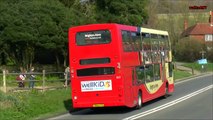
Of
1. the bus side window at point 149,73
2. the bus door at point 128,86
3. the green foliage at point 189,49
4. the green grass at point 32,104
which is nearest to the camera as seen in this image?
the green grass at point 32,104

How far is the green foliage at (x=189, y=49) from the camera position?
92500mm

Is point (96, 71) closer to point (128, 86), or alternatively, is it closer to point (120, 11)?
point (128, 86)

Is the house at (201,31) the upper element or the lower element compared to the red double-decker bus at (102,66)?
upper

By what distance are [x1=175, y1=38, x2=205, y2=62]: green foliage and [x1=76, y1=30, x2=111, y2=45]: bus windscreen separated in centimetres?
7332

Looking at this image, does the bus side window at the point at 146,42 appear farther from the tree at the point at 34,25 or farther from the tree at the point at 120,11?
the tree at the point at 120,11

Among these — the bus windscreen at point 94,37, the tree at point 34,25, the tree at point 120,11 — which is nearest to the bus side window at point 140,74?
the bus windscreen at point 94,37

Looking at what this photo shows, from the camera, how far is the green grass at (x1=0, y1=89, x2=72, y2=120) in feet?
58.5

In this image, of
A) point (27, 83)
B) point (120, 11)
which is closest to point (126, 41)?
point (27, 83)

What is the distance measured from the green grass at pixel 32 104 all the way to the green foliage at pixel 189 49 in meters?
70.8

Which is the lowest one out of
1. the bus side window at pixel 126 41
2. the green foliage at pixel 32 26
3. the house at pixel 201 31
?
the bus side window at pixel 126 41

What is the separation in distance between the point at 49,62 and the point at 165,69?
2042cm

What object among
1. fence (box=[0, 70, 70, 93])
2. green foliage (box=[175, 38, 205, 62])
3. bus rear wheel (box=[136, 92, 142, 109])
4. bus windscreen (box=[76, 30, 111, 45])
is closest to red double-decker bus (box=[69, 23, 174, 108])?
bus windscreen (box=[76, 30, 111, 45])

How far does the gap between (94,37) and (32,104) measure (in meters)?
3.69

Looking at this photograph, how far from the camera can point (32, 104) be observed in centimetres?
1995
